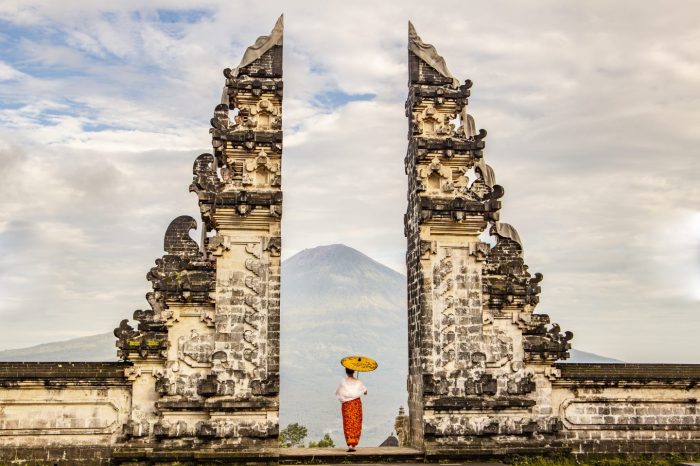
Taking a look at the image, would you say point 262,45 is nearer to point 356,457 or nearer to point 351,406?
point 351,406

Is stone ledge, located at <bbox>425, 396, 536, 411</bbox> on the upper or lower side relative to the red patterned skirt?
upper

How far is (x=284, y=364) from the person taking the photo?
18438 cm

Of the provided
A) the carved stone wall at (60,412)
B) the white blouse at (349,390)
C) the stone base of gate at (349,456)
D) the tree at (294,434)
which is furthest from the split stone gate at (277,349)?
the tree at (294,434)

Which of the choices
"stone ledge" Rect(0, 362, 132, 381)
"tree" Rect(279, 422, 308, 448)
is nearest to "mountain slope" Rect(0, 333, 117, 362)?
"tree" Rect(279, 422, 308, 448)

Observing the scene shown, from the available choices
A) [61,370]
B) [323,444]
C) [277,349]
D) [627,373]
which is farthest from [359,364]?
[323,444]

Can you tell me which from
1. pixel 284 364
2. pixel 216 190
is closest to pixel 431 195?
pixel 216 190

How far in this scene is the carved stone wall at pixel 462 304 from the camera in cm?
1623

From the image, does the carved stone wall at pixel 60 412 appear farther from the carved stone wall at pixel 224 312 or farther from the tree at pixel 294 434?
the tree at pixel 294 434

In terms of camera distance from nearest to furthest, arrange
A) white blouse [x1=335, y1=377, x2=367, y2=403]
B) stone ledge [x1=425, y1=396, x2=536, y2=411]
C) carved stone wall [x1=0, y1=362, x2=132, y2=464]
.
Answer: carved stone wall [x1=0, y1=362, x2=132, y2=464]
stone ledge [x1=425, y1=396, x2=536, y2=411]
white blouse [x1=335, y1=377, x2=367, y2=403]

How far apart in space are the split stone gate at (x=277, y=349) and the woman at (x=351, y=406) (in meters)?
1.22

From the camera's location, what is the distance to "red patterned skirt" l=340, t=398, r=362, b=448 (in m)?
16.2

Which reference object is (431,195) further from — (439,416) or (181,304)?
(181,304)

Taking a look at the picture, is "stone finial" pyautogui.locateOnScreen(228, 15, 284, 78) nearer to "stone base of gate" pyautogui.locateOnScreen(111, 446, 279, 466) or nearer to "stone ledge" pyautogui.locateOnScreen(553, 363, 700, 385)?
"stone base of gate" pyautogui.locateOnScreen(111, 446, 279, 466)

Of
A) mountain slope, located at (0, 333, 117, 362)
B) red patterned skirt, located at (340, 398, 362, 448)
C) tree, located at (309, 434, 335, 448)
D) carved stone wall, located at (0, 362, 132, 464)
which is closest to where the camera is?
carved stone wall, located at (0, 362, 132, 464)
